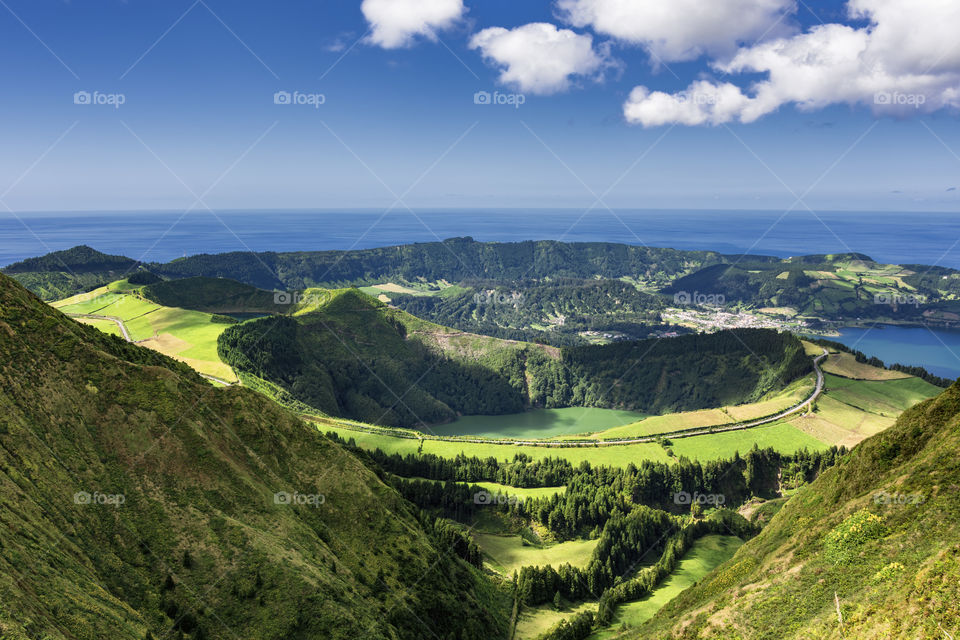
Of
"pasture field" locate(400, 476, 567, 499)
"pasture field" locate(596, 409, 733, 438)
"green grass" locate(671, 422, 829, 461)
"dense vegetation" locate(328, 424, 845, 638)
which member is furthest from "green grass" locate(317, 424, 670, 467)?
"pasture field" locate(400, 476, 567, 499)

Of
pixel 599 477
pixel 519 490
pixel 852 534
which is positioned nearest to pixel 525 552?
pixel 519 490

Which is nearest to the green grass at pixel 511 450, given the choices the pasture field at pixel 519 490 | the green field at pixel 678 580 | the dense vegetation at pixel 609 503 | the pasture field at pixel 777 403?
the dense vegetation at pixel 609 503

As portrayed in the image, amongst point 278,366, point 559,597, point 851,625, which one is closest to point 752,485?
point 559,597

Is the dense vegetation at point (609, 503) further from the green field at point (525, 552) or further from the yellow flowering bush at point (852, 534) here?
the yellow flowering bush at point (852, 534)

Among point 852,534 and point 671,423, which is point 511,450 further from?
point 852,534

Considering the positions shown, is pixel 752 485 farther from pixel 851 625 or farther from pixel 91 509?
pixel 91 509

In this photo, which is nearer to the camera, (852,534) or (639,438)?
(852,534)

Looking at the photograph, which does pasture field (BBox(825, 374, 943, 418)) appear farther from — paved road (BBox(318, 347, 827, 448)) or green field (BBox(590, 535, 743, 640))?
green field (BBox(590, 535, 743, 640))
